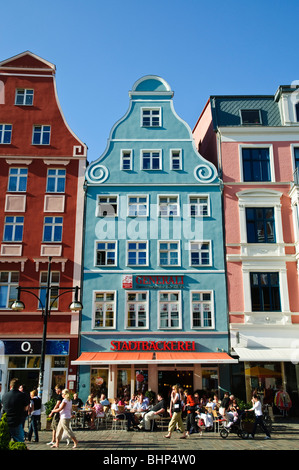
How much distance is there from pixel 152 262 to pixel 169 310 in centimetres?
278

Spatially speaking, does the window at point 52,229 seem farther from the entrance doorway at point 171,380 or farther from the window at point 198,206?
the entrance doorway at point 171,380

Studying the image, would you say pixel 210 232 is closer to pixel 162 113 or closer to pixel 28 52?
pixel 162 113

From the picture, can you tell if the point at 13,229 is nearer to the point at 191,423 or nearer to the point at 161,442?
the point at 191,423

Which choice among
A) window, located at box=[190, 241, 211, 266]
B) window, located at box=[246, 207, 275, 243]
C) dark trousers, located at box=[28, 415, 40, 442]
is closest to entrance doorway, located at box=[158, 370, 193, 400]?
window, located at box=[190, 241, 211, 266]

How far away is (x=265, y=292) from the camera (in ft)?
81.3

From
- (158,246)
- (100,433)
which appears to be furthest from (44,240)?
(100,433)

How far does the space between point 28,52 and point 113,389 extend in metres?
21.0

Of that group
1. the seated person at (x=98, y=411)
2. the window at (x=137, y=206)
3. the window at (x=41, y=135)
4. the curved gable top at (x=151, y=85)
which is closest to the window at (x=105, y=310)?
the window at (x=137, y=206)

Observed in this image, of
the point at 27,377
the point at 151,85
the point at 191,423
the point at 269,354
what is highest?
the point at 151,85

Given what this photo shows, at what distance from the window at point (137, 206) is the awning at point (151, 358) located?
25.2ft

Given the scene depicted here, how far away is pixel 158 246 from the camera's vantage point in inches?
994

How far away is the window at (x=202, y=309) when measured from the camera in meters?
24.3

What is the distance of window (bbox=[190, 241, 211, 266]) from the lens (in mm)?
25250

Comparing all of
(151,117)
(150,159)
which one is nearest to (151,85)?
→ (151,117)
